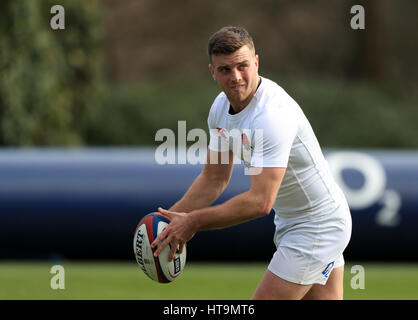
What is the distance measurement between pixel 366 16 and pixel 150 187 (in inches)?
494

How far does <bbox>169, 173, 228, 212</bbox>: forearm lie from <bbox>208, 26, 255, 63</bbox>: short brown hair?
1.06 metres

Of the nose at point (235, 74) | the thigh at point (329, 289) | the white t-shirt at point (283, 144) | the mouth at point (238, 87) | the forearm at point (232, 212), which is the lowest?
the thigh at point (329, 289)

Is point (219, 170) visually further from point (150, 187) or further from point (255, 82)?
point (150, 187)

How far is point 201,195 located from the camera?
5.73 meters

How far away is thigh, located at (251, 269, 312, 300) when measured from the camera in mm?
5145

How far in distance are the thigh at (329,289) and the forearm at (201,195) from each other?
95 cm

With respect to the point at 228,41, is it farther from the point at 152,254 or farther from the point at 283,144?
the point at 152,254

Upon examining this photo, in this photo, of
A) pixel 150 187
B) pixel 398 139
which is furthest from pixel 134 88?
pixel 150 187

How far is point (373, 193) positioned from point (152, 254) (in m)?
6.29

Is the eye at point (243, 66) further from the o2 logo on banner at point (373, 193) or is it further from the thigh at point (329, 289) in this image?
the o2 logo on banner at point (373, 193)

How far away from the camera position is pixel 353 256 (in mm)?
11148

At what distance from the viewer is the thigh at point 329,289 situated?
17.9 ft

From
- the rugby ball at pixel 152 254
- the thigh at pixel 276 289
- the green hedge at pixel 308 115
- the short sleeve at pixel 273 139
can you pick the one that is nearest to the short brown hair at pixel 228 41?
the short sleeve at pixel 273 139

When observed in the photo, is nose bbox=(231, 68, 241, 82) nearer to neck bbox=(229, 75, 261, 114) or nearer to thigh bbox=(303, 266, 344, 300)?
neck bbox=(229, 75, 261, 114)
